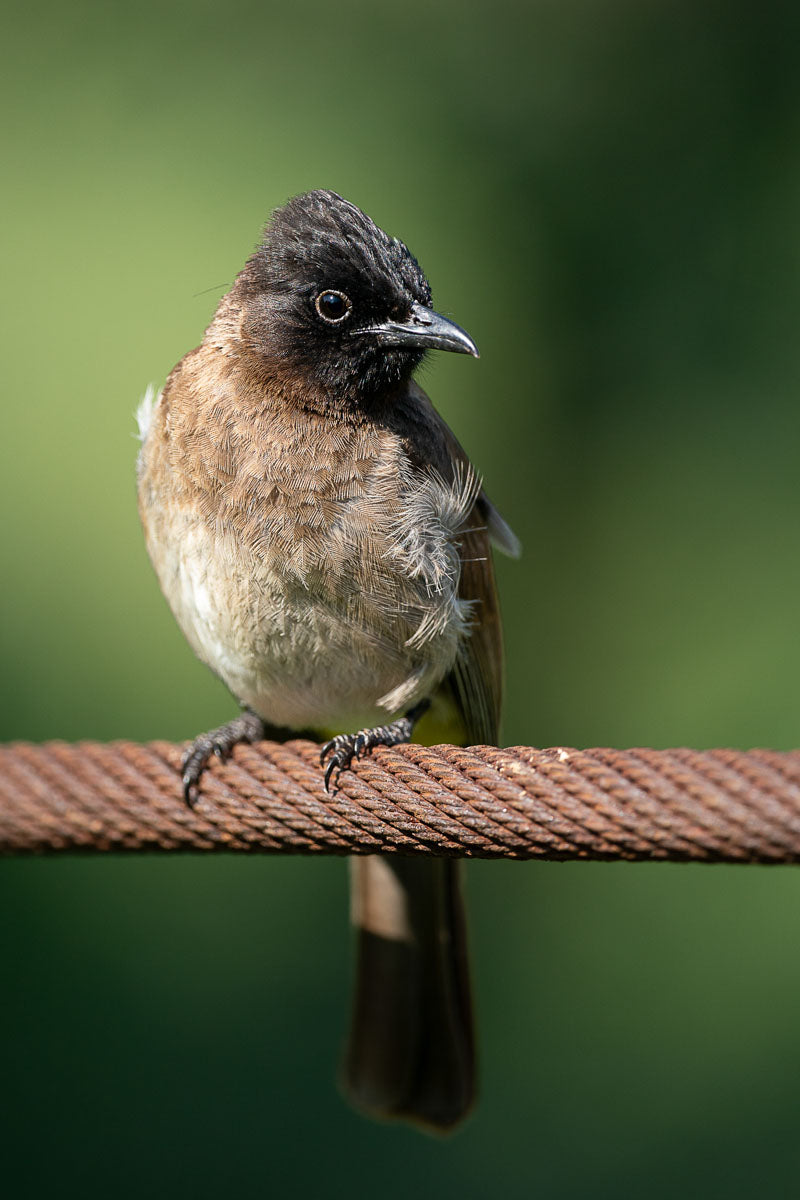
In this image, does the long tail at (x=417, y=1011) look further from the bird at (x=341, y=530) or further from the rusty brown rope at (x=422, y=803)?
the rusty brown rope at (x=422, y=803)

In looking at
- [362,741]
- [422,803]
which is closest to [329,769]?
[422,803]

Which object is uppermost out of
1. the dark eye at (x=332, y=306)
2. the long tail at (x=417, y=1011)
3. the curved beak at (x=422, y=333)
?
the dark eye at (x=332, y=306)

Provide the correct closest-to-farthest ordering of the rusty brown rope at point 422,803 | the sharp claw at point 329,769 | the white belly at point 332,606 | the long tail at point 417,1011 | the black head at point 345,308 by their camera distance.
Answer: the rusty brown rope at point 422,803, the sharp claw at point 329,769, the white belly at point 332,606, the black head at point 345,308, the long tail at point 417,1011

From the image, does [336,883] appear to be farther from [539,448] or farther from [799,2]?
[799,2]

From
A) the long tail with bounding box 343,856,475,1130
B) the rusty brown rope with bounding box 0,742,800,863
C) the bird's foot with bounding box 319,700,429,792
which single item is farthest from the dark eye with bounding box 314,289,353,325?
the long tail with bounding box 343,856,475,1130

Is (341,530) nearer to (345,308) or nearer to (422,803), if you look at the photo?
(345,308)

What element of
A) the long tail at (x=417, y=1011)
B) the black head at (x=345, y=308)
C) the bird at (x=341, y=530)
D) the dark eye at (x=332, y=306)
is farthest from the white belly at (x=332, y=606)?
the long tail at (x=417, y=1011)
